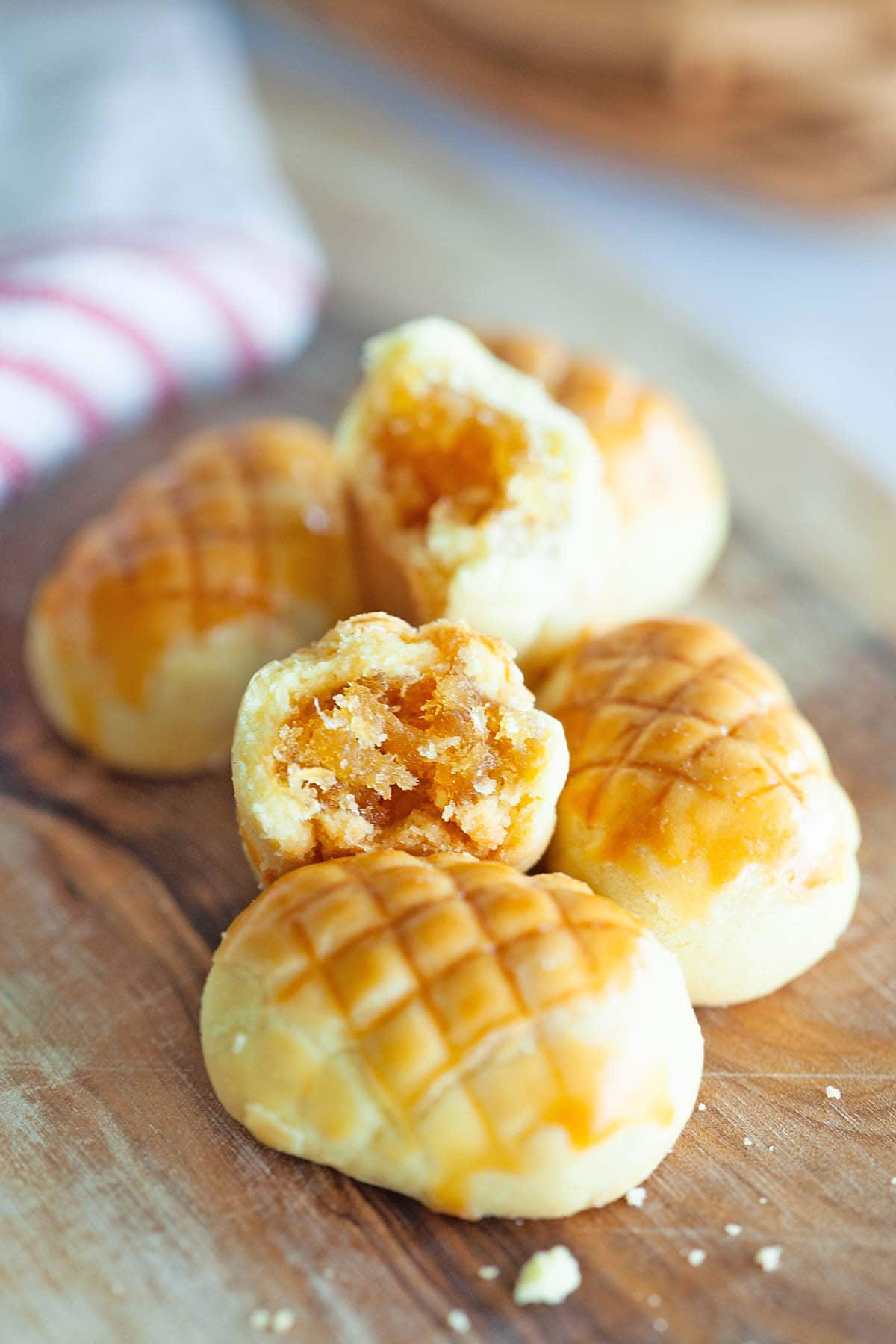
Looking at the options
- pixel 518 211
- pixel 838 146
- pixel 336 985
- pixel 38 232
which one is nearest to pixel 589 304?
pixel 518 211

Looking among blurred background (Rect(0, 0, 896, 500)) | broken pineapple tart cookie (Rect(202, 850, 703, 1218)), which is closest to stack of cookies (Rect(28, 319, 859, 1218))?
broken pineapple tart cookie (Rect(202, 850, 703, 1218))

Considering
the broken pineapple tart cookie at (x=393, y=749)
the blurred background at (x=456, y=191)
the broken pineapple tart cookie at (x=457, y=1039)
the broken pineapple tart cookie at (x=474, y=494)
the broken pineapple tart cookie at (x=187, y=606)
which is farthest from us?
the blurred background at (x=456, y=191)

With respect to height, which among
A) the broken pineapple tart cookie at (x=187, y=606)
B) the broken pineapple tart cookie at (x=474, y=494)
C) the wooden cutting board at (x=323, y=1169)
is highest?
the broken pineapple tart cookie at (x=474, y=494)

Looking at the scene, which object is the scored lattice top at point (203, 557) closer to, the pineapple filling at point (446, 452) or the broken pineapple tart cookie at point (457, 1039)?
the pineapple filling at point (446, 452)

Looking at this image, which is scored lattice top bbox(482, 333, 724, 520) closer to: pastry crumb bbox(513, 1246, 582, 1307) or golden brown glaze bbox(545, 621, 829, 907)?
golden brown glaze bbox(545, 621, 829, 907)

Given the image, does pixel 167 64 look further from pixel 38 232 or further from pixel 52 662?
pixel 52 662

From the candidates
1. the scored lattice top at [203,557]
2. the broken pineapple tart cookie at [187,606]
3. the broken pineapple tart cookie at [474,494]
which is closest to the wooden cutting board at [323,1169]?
the broken pineapple tart cookie at [187,606]

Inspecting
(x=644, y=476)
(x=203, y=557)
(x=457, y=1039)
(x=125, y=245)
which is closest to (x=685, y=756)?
(x=457, y=1039)

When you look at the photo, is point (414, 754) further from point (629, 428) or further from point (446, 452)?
point (629, 428)
